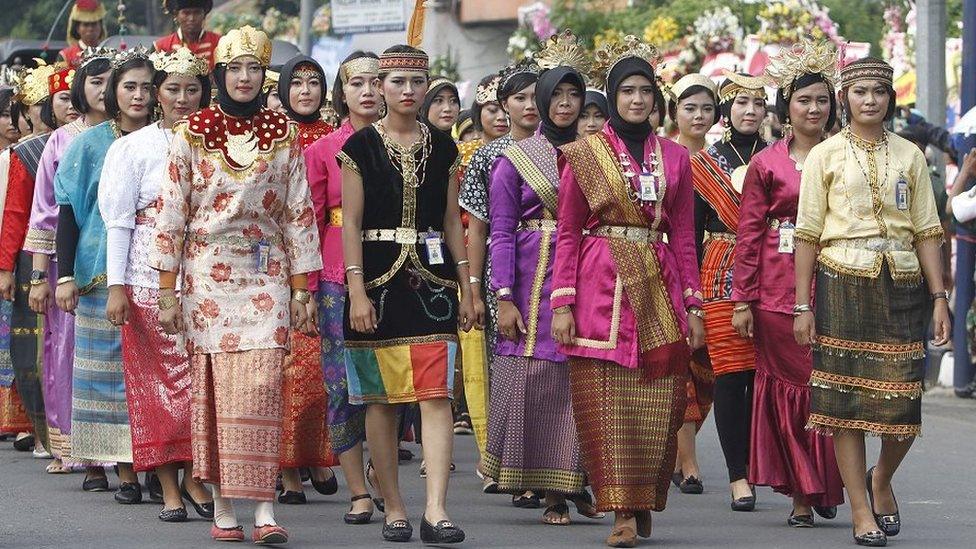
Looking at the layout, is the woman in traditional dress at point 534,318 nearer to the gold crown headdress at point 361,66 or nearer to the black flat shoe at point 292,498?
the gold crown headdress at point 361,66

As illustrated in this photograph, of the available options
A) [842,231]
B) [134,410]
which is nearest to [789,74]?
[842,231]

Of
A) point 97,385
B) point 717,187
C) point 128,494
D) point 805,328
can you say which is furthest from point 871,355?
point 97,385

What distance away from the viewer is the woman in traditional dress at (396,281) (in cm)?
902

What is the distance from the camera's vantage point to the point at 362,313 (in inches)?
352

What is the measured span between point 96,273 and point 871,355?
3.66m

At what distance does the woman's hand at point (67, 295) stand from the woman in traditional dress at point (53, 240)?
0.68m

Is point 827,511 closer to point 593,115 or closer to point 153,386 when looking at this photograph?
point 593,115

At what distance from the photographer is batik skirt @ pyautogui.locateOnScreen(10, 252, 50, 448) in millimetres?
12586

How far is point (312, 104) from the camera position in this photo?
11117mm

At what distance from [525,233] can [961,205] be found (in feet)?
15.5

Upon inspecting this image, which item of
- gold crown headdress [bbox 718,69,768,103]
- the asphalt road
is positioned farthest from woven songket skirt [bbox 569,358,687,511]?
gold crown headdress [bbox 718,69,768,103]

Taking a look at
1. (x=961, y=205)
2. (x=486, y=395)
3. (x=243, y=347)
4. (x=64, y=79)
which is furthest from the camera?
(x=961, y=205)

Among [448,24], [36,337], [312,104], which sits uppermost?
[448,24]

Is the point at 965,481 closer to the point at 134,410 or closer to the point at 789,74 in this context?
the point at 789,74
